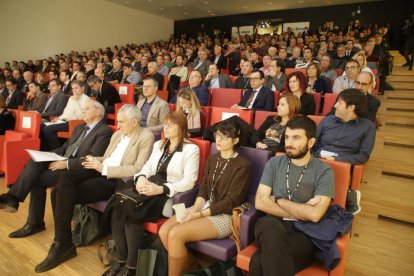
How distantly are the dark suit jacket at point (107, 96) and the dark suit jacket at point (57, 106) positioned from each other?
18.3 inches

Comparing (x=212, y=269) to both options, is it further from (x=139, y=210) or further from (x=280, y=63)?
(x=280, y=63)

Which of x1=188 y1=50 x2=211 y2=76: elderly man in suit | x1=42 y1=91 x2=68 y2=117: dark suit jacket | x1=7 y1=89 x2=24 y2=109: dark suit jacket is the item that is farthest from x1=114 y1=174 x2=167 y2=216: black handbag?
x1=188 y1=50 x2=211 y2=76: elderly man in suit

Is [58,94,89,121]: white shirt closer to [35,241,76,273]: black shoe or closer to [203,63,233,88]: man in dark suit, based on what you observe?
[203,63,233,88]: man in dark suit

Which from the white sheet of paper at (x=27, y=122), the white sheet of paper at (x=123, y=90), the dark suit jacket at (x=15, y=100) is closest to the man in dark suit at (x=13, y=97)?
the dark suit jacket at (x=15, y=100)

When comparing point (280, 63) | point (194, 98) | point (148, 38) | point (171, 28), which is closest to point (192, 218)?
point (194, 98)

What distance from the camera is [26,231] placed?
7.39ft

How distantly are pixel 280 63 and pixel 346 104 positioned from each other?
2.25 metres

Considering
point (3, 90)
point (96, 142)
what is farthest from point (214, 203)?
point (3, 90)

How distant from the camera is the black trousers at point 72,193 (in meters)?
1.98

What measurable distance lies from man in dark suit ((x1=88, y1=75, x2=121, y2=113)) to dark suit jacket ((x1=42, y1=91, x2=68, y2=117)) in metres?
0.44

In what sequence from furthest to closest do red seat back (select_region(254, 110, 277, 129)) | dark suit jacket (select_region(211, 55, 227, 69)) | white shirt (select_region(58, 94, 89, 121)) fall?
dark suit jacket (select_region(211, 55, 227, 69)) < white shirt (select_region(58, 94, 89, 121)) < red seat back (select_region(254, 110, 277, 129))

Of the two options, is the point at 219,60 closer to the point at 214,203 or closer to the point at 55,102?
the point at 55,102

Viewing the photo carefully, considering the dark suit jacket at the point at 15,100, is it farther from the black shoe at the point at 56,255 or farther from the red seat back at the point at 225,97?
the black shoe at the point at 56,255

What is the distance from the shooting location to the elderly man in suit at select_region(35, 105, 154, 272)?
6.50ft
